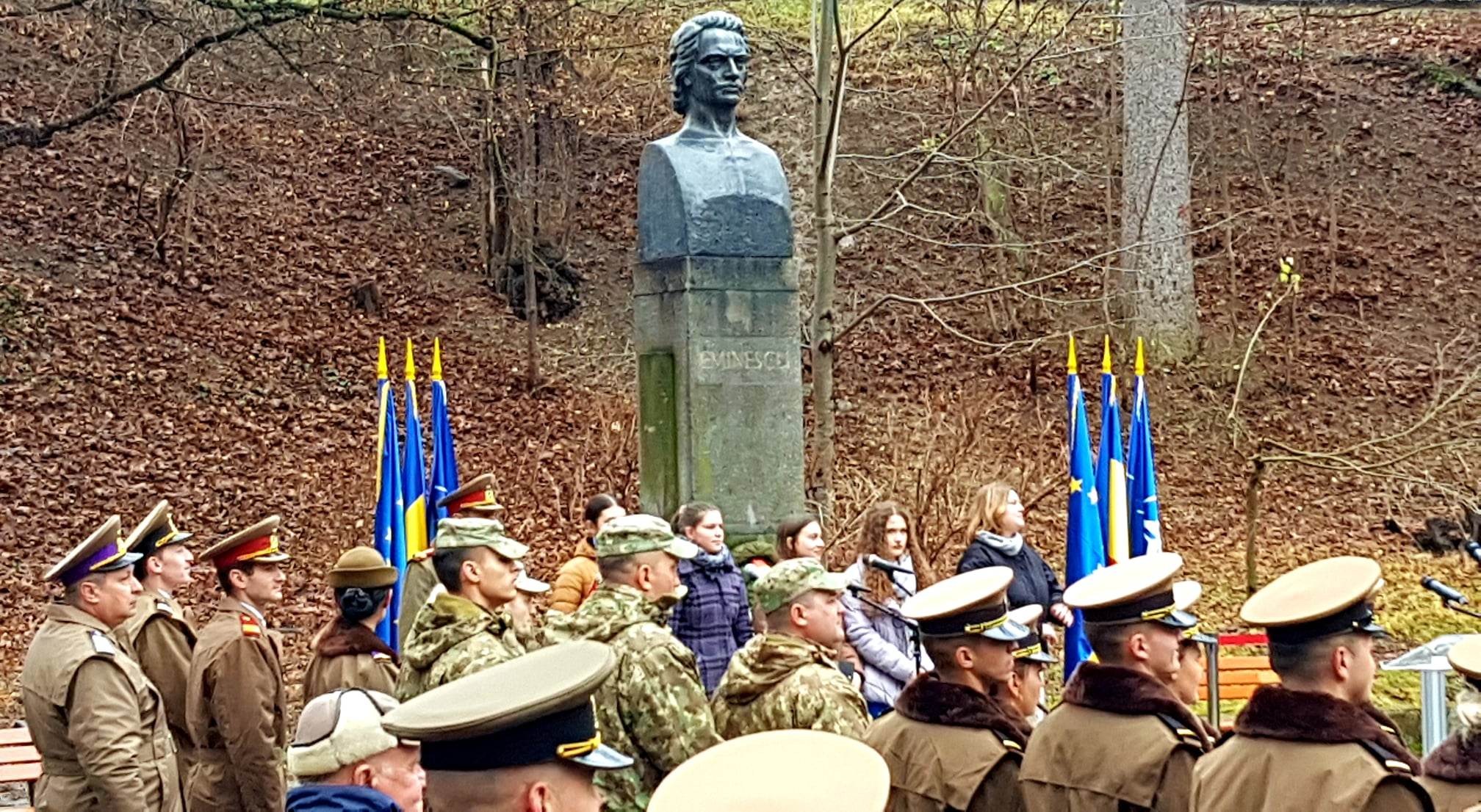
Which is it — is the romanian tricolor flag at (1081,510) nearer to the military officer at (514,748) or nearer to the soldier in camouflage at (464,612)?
the soldier in camouflage at (464,612)

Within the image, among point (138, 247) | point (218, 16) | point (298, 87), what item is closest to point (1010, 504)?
point (218, 16)

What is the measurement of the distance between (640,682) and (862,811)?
10.1 feet

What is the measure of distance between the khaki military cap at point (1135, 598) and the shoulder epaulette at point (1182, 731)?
11.6 inches

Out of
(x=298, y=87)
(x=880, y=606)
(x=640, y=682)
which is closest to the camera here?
(x=640, y=682)

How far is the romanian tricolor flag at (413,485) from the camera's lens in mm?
11375

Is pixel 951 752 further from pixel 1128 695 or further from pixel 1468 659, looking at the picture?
pixel 1468 659

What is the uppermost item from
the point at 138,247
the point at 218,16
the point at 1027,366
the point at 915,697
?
the point at 218,16

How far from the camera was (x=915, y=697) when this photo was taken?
17.3 ft

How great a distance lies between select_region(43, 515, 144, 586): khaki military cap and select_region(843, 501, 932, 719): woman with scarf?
3023 mm

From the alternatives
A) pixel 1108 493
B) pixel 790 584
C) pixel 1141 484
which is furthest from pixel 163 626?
pixel 1141 484

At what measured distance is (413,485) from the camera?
11.5m

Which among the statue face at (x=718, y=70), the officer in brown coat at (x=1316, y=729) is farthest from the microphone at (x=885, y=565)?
the officer in brown coat at (x=1316, y=729)

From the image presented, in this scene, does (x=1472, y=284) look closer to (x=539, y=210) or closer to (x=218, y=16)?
(x=539, y=210)

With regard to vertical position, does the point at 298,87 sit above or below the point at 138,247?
above
